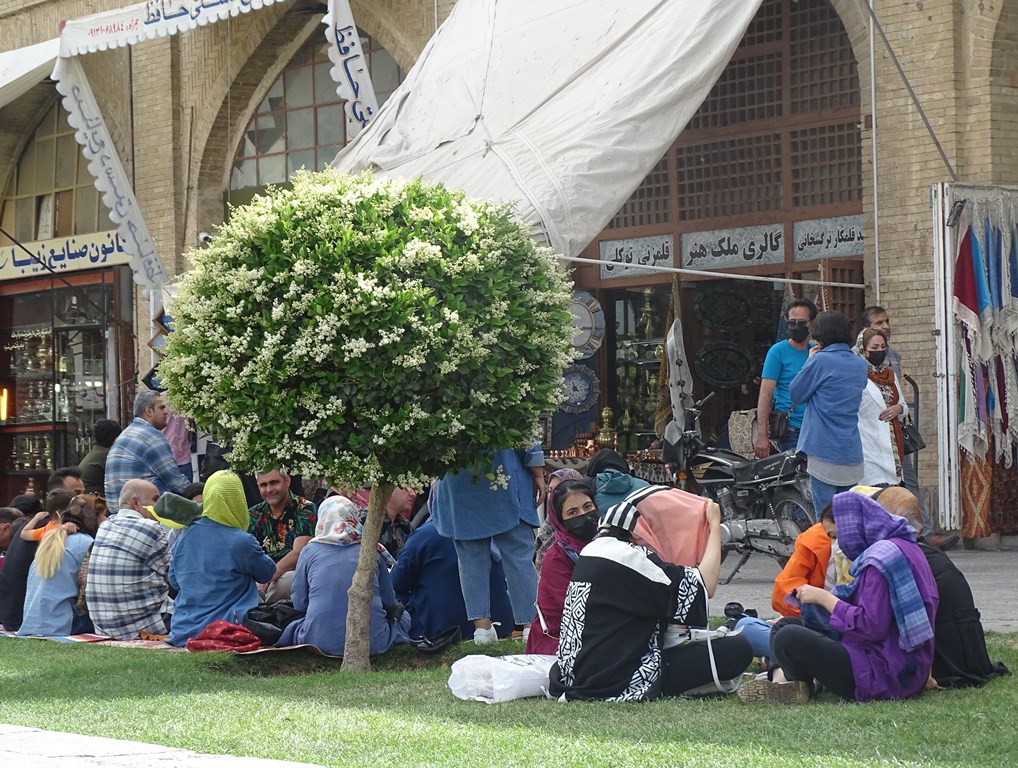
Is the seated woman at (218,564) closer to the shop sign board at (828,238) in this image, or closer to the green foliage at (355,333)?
the green foliage at (355,333)

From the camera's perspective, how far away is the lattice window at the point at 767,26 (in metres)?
13.7

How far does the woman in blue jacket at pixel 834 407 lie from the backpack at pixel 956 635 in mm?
2456

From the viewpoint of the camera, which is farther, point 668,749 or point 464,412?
point 464,412

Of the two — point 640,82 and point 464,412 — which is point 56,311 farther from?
point 464,412

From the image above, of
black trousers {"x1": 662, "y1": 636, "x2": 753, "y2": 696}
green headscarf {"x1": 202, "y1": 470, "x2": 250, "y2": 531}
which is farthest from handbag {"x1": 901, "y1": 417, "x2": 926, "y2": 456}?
green headscarf {"x1": 202, "y1": 470, "x2": 250, "y2": 531}

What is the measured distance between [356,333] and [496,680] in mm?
1715

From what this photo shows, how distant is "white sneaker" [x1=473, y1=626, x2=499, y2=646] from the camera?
26.9 ft

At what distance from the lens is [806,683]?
6.15 metres

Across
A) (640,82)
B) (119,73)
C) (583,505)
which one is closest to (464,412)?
(583,505)

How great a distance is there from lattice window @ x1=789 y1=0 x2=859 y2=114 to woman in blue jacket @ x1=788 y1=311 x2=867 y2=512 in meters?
5.02

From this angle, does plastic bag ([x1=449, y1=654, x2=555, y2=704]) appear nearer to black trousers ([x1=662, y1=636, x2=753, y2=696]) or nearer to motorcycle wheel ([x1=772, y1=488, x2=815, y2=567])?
black trousers ([x1=662, y1=636, x2=753, y2=696])

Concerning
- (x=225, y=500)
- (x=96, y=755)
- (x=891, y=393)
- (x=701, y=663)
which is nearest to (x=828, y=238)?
(x=891, y=393)

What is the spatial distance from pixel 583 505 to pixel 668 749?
7.37ft

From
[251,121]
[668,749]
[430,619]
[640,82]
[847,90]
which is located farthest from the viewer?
[251,121]
